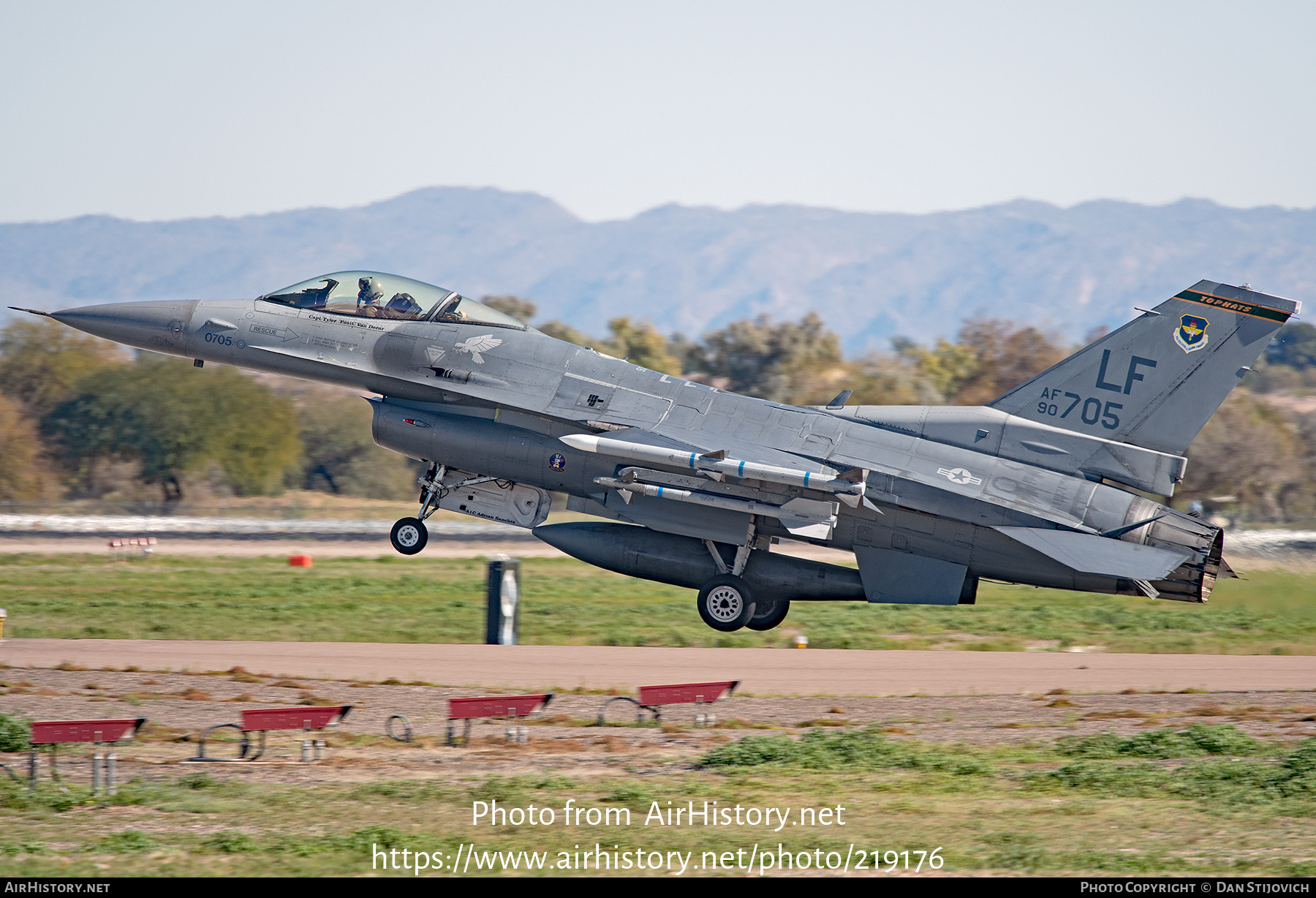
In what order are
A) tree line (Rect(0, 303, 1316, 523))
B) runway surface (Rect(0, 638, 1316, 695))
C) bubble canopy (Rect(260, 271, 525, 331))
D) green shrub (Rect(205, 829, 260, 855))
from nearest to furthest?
green shrub (Rect(205, 829, 260, 855))
bubble canopy (Rect(260, 271, 525, 331))
runway surface (Rect(0, 638, 1316, 695))
tree line (Rect(0, 303, 1316, 523))

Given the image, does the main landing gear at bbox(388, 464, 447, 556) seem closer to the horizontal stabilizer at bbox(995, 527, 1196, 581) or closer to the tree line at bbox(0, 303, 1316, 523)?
the horizontal stabilizer at bbox(995, 527, 1196, 581)

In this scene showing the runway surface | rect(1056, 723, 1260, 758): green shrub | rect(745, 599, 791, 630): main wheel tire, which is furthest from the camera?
the runway surface

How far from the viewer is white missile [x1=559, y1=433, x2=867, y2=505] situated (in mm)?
17859

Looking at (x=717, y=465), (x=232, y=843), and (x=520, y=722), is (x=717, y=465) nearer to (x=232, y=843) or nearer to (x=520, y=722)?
(x=520, y=722)

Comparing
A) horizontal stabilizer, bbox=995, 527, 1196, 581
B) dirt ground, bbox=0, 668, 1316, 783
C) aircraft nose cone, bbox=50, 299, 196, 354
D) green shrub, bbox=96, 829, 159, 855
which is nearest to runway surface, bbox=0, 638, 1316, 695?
dirt ground, bbox=0, 668, 1316, 783

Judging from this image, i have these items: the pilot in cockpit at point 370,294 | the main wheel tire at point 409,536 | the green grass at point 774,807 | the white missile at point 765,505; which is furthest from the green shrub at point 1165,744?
the pilot in cockpit at point 370,294

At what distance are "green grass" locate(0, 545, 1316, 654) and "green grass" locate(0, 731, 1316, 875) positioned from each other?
8061 mm

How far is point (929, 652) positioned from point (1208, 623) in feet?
32.3

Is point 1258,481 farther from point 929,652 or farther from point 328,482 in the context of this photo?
point 328,482

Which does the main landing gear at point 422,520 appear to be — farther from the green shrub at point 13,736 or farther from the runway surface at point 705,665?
the green shrub at point 13,736

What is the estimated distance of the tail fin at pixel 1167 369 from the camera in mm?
18297

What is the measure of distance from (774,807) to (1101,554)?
7.05m

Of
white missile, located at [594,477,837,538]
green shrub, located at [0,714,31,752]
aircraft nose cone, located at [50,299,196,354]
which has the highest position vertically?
aircraft nose cone, located at [50,299,196,354]
